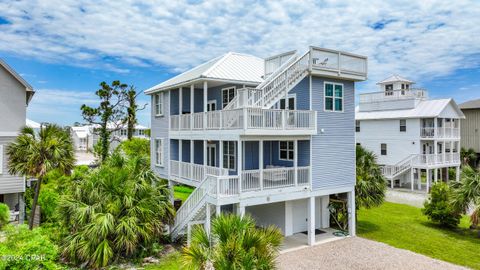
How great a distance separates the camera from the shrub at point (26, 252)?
852cm

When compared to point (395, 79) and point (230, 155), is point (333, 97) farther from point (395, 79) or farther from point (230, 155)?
point (395, 79)

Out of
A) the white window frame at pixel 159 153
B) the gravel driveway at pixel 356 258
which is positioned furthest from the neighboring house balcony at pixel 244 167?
the gravel driveway at pixel 356 258

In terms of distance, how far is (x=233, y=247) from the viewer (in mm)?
8297

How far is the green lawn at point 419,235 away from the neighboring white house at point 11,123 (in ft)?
69.3

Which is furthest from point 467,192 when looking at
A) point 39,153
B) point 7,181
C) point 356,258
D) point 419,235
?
point 7,181

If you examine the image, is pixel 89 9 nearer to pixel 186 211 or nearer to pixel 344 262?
pixel 186 211

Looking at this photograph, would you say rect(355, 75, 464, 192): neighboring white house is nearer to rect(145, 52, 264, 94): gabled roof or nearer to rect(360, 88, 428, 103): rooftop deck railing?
rect(360, 88, 428, 103): rooftop deck railing

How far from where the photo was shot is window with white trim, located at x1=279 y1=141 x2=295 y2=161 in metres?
18.6

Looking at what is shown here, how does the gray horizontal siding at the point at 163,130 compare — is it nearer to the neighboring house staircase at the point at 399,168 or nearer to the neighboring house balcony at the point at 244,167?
the neighboring house balcony at the point at 244,167

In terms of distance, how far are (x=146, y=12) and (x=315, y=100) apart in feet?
35.6

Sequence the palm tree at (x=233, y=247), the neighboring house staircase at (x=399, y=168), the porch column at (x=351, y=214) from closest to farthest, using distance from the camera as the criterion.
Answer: the palm tree at (x=233, y=247) → the porch column at (x=351, y=214) → the neighboring house staircase at (x=399, y=168)

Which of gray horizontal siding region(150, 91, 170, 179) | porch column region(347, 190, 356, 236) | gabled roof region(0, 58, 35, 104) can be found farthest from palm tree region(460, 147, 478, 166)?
gabled roof region(0, 58, 35, 104)

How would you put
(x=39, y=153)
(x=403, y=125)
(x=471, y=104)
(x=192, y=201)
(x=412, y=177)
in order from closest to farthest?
(x=39, y=153) → (x=192, y=201) → (x=412, y=177) → (x=403, y=125) → (x=471, y=104)

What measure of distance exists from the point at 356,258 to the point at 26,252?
1308cm
